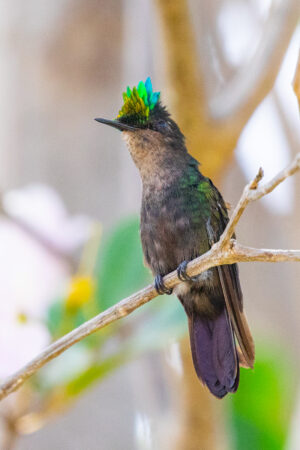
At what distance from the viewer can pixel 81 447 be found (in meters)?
3.00

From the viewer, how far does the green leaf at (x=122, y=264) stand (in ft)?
7.32

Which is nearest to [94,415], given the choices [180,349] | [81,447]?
[81,447]

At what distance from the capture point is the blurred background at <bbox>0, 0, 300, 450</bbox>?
2.12 meters

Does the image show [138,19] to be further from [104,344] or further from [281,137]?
[104,344]

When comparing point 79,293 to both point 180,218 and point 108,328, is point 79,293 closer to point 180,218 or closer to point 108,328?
point 108,328

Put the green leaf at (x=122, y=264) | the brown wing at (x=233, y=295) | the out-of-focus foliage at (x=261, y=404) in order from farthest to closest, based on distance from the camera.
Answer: the out-of-focus foliage at (x=261, y=404)
the green leaf at (x=122, y=264)
the brown wing at (x=233, y=295)

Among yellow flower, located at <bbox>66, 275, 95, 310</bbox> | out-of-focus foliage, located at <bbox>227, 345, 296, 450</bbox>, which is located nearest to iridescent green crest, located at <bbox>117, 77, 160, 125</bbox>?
yellow flower, located at <bbox>66, 275, 95, 310</bbox>

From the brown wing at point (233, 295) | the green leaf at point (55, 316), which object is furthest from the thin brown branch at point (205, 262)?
the green leaf at point (55, 316)

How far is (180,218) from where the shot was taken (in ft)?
6.40

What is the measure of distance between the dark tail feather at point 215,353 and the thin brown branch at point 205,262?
0.30m

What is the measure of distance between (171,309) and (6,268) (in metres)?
0.55

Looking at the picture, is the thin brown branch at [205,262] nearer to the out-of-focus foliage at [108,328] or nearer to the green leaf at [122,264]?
the out-of-focus foliage at [108,328]

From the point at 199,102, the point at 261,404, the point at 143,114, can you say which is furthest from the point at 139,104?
the point at 261,404

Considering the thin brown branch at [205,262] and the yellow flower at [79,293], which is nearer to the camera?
the thin brown branch at [205,262]
